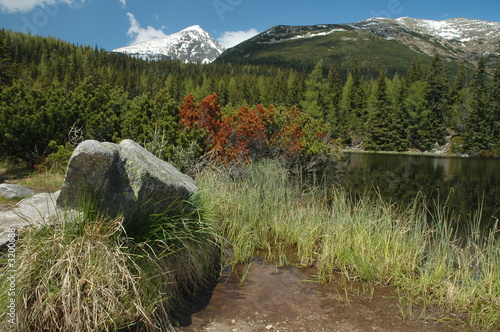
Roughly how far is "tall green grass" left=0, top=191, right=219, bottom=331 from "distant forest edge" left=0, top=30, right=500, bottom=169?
4079 mm

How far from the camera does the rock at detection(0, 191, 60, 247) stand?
335cm

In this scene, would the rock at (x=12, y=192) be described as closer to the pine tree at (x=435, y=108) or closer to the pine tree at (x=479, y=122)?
the pine tree at (x=479, y=122)

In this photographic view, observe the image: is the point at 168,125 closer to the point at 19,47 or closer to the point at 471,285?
the point at 471,285

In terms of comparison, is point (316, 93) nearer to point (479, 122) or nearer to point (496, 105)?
point (479, 122)

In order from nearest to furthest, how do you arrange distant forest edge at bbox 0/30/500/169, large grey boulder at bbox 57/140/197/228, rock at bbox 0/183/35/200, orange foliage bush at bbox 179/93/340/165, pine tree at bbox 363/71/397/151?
1. large grey boulder at bbox 57/140/197/228
2. rock at bbox 0/183/35/200
3. distant forest edge at bbox 0/30/500/169
4. orange foliage bush at bbox 179/93/340/165
5. pine tree at bbox 363/71/397/151

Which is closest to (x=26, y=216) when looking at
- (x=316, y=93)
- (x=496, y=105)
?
(x=496, y=105)

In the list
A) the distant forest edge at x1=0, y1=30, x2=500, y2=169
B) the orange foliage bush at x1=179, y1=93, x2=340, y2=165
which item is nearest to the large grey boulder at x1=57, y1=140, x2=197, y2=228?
the distant forest edge at x1=0, y1=30, x2=500, y2=169

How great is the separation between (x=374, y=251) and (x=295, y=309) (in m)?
1.85

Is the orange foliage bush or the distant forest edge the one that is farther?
the orange foliage bush

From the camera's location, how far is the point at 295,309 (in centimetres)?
428

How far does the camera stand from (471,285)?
4.60 m

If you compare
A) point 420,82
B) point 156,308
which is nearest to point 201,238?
point 156,308

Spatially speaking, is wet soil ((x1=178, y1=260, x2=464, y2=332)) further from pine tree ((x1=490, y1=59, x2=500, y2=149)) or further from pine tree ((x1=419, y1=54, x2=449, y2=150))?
pine tree ((x1=419, y1=54, x2=449, y2=150))

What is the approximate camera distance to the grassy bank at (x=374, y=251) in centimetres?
445
